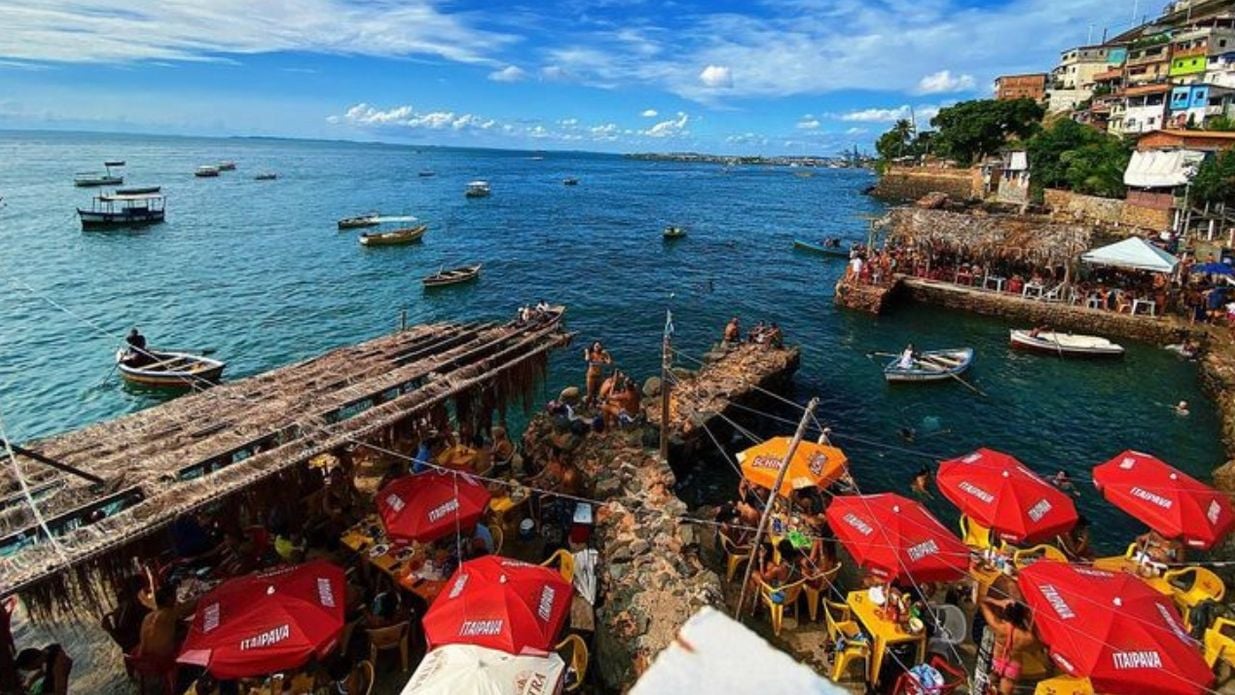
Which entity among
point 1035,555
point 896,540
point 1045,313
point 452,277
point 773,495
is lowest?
point 1035,555

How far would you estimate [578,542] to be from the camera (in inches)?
467

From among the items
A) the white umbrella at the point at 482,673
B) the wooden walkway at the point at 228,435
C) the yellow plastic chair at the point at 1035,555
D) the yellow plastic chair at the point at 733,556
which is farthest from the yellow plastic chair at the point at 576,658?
the yellow plastic chair at the point at 1035,555

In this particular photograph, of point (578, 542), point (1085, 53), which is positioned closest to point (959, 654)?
point (578, 542)

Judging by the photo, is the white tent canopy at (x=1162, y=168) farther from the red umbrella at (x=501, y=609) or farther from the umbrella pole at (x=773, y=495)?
the red umbrella at (x=501, y=609)

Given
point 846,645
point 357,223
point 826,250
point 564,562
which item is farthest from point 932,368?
point 357,223

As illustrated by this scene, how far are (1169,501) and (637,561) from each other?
10048mm

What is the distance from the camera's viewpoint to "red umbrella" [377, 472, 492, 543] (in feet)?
33.5

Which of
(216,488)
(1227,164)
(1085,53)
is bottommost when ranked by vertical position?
(216,488)

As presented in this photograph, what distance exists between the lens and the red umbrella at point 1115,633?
7.64m

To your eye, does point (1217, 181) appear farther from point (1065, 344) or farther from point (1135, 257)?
point (1065, 344)

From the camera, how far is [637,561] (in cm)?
1138

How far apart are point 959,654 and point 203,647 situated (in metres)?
11.4

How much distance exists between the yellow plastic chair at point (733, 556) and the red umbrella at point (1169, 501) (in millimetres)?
7452

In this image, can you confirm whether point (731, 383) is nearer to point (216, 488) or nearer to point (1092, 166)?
point (216, 488)
